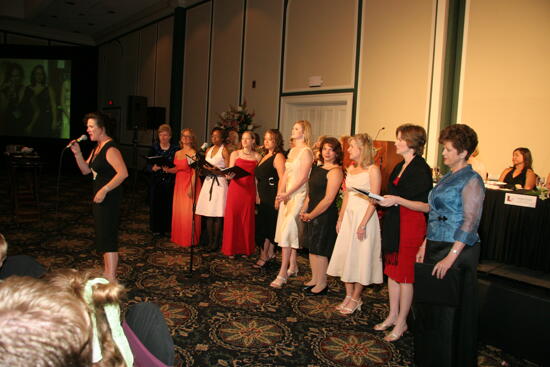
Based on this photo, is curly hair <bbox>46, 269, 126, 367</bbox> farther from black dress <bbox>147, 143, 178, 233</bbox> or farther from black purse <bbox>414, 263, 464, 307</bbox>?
black dress <bbox>147, 143, 178, 233</bbox>

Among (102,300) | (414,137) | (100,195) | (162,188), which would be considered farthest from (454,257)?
(162,188)

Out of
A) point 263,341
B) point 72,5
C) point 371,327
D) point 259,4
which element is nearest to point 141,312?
point 263,341

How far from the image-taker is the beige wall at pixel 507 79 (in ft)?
16.4

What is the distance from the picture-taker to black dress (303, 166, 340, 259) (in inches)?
152

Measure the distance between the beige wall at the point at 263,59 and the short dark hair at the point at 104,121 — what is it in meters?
5.01

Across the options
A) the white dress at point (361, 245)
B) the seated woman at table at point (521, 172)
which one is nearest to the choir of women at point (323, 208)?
the white dress at point (361, 245)

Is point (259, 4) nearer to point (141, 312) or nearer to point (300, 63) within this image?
point (300, 63)

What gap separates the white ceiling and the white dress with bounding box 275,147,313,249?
8.33m

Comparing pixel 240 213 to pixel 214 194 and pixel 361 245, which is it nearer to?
pixel 214 194

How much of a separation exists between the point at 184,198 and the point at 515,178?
4113 millimetres

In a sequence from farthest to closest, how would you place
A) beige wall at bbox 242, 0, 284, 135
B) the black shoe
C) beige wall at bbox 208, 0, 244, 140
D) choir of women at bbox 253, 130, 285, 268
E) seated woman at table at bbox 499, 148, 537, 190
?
beige wall at bbox 208, 0, 244, 140, beige wall at bbox 242, 0, 284, 135, seated woman at table at bbox 499, 148, 537, 190, choir of women at bbox 253, 130, 285, 268, the black shoe

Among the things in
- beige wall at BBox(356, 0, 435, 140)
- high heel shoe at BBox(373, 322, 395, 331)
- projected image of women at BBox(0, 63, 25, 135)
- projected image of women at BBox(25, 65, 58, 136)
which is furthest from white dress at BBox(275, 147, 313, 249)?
projected image of women at BBox(0, 63, 25, 135)

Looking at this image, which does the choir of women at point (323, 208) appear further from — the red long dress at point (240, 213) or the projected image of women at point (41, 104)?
the projected image of women at point (41, 104)

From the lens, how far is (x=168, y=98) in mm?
12180
